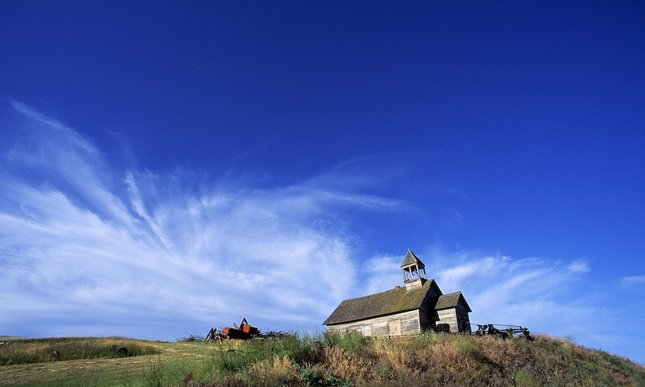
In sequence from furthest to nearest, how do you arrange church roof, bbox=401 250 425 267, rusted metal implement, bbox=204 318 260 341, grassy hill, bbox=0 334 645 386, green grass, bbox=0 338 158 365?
church roof, bbox=401 250 425 267
rusted metal implement, bbox=204 318 260 341
green grass, bbox=0 338 158 365
grassy hill, bbox=0 334 645 386

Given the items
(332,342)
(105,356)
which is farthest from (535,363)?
(105,356)

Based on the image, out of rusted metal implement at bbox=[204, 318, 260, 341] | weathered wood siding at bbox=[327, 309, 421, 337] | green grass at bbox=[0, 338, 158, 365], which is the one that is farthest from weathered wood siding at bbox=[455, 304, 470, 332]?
green grass at bbox=[0, 338, 158, 365]

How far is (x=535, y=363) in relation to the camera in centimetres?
1712

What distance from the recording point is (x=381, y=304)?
37.5m

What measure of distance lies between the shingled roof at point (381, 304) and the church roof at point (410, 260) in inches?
95.4

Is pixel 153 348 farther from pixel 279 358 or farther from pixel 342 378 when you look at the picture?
pixel 342 378

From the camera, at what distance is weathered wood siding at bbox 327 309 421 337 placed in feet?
108

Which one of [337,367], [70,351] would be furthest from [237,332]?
[337,367]

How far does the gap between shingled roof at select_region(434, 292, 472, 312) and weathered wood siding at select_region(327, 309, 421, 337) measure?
2.75 metres

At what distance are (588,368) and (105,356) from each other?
2885cm

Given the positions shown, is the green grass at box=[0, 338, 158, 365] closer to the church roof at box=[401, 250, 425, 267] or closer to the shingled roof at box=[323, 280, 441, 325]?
the shingled roof at box=[323, 280, 441, 325]

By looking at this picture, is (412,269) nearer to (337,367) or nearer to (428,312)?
(428,312)

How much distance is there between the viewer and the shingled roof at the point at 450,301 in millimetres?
33100

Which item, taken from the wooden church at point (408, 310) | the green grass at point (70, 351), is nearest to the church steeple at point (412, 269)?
the wooden church at point (408, 310)
